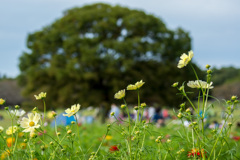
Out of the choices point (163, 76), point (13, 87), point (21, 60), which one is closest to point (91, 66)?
point (163, 76)

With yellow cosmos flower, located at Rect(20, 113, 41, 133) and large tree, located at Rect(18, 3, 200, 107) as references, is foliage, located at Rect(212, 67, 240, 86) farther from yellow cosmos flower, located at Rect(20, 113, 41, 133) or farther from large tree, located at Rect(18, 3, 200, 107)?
yellow cosmos flower, located at Rect(20, 113, 41, 133)

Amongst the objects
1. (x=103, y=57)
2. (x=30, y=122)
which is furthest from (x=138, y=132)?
(x=103, y=57)

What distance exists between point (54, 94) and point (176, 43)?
7.22m

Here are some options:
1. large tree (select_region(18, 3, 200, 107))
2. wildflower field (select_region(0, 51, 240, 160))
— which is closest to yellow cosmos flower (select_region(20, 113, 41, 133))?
wildflower field (select_region(0, 51, 240, 160))

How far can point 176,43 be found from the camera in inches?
688

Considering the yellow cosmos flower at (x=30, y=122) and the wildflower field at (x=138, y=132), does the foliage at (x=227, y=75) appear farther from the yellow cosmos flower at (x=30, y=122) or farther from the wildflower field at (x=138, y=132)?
the yellow cosmos flower at (x=30, y=122)

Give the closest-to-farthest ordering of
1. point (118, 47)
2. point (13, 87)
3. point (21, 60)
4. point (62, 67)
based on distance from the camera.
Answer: point (118, 47), point (62, 67), point (21, 60), point (13, 87)

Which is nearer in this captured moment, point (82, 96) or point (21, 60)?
point (82, 96)

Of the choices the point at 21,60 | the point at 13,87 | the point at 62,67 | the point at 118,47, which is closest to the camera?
the point at 118,47

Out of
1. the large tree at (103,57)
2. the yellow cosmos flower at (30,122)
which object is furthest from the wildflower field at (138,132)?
the large tree at (103,57)

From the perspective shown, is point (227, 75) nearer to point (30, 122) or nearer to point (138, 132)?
point (138, 132)

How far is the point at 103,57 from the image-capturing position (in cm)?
1580

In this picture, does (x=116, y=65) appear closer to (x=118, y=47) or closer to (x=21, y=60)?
(x=118, y=47)

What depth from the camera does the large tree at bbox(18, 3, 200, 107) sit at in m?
15.8
